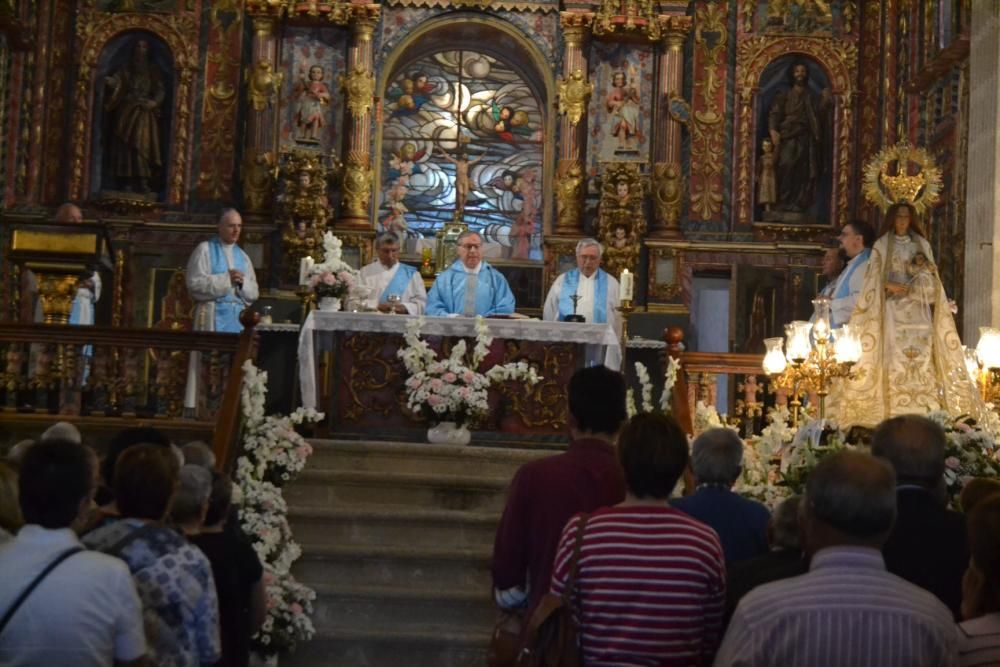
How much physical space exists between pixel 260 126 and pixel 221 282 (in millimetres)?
3338

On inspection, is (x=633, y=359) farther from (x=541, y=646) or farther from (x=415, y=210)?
(x=541, y=646)

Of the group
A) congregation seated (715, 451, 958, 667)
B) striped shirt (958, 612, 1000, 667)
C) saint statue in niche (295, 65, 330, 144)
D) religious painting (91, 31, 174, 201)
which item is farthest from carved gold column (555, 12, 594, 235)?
congregation seated (715, 451, 958, 667)

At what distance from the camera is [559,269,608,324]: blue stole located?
13906 mm

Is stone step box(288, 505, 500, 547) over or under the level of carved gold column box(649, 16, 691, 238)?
under

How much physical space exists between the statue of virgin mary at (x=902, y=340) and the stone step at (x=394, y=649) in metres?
3.94

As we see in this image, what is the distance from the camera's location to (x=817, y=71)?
1777 centimetres

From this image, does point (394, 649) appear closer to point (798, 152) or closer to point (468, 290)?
point (468, 290)

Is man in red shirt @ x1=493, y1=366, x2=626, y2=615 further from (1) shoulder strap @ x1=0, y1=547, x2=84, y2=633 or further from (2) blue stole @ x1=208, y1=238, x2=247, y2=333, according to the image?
(2) blue stole @ x1=208, y1=238, x2=247, y2=333

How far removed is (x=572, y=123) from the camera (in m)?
17.1

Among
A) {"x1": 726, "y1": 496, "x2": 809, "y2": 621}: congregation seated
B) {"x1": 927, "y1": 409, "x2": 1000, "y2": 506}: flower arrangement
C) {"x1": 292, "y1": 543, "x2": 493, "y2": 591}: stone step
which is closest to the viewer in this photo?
{"x1": 726, "y1": 496, "x2": 809, "y2": 621}: congregation seated

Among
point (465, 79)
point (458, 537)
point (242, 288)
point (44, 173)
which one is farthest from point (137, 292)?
point (458, 537)

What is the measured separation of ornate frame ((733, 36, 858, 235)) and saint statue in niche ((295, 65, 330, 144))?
4557 mm

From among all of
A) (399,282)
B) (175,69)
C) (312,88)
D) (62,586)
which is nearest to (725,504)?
(62,586)

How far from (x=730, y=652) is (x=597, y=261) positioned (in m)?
10.2
